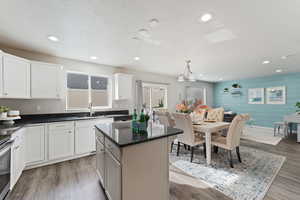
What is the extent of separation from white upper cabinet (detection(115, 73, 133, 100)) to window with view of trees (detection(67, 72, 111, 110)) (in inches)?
15.8

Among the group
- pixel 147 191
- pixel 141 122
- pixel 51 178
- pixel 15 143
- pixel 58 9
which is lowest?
pixel 51 178

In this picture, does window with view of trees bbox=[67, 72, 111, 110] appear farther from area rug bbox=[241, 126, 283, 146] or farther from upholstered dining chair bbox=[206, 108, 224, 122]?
area rug bbox=[241, 126, 283, 146]

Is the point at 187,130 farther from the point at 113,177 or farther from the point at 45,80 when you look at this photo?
the point at 45,80

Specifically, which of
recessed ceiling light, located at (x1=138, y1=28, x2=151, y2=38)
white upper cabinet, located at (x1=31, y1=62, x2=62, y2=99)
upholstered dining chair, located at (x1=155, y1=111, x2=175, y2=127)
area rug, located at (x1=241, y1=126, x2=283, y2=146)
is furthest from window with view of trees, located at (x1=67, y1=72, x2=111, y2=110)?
area rug, located at (x1=241, y1=126, x2=283, y2=146)

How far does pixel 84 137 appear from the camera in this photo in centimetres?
319

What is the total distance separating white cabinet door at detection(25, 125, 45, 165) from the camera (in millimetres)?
2539

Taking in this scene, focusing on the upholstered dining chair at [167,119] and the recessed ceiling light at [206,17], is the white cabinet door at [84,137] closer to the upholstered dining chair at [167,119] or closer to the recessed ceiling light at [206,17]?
the upholstered dining chair at [167,119]

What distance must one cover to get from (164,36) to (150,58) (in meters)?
1.27

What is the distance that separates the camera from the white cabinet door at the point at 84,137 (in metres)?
3.10

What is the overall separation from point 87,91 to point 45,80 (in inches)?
44.6

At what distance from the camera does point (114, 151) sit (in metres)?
1.42

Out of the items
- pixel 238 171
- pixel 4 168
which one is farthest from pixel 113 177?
pixel 238 171

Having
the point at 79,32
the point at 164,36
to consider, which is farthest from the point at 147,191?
the point at 79,32

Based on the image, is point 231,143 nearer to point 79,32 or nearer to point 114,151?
point 114,151
